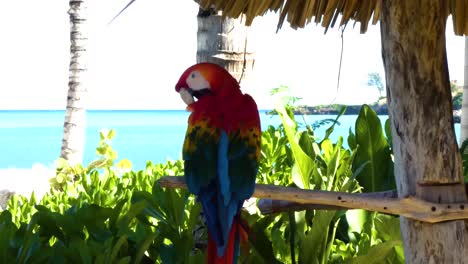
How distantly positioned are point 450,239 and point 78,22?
4.51 m

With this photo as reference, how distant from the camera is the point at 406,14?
1.40 meters

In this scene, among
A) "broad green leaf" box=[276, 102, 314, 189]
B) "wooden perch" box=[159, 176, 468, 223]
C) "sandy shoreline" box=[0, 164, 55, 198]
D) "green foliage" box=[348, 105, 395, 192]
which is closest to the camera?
"wooden perch" box=[159, 176, 468, 223]

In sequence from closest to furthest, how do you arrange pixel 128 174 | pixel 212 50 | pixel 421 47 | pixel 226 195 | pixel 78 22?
pixel 226 195 → pixel 421 47 → pixel 212 50 → pixel 128 174 → pixel 78 22

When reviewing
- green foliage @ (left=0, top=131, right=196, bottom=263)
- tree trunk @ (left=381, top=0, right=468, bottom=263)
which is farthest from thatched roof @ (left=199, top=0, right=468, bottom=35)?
green foliage @ (left=0, top=131, right=196, bottom=263)

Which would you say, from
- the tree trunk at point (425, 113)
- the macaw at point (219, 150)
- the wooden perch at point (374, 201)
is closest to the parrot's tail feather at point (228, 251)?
the macaw at point (219, 150)

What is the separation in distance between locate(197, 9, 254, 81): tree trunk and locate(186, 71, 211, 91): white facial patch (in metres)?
1.02

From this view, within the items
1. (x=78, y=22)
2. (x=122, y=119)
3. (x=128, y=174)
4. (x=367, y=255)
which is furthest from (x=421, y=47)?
(x=122, y=119)

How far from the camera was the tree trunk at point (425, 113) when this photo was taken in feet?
4.58

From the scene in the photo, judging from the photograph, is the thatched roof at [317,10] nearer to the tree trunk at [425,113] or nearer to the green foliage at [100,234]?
the tree trunk at [425,113]

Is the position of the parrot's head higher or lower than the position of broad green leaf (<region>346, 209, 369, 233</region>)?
higher

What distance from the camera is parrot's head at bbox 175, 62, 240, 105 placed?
1.28 meters

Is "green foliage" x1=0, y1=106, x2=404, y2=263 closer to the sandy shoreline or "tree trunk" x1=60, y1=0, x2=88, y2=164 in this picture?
the sandy shoreline

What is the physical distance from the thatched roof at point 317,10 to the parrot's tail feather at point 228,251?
742mm

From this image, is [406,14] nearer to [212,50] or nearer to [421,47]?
[421,47]
